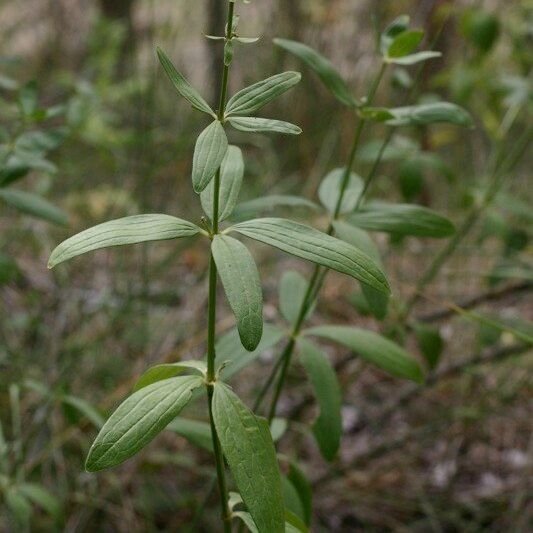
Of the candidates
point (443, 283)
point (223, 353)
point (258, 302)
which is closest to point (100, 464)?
point (258, 302)

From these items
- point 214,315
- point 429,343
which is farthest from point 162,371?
point 429,343

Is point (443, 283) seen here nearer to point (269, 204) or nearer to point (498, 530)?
point (498, 530)

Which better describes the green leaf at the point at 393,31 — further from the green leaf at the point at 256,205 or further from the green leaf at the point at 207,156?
the green leaf at the point at 207,156

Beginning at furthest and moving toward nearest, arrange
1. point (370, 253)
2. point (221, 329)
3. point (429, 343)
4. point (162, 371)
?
point (221, 329) → point (429, 343) → point (370, 253) → point (162, 371)

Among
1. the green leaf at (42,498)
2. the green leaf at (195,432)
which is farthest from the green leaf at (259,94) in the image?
the green leaf at (42,498)

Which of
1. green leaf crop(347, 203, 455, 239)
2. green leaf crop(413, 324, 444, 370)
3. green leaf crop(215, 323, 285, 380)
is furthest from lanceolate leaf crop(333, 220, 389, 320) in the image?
green leaf crop(413, 324, 444, 370)

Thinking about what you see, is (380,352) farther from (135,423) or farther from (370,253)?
(135,423)
